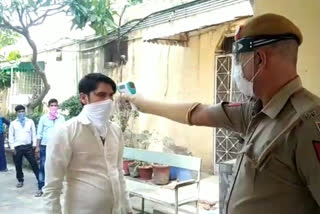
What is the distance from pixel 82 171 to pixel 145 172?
308 cm

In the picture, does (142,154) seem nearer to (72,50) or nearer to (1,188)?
(1,188)

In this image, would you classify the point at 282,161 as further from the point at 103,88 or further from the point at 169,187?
the point at 169,187

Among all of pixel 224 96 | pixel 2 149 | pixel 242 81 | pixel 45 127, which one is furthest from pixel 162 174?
pixel 2 149

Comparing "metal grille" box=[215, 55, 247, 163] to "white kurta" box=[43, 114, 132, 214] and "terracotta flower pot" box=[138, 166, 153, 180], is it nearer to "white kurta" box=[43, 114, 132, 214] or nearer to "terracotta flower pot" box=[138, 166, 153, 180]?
"terracotta flower pot" box=[138, 166, 153, 180]

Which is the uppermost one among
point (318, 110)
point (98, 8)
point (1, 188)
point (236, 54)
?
point (98, 8)

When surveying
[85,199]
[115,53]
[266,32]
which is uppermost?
[115,53]

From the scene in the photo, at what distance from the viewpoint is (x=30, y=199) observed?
5727mm

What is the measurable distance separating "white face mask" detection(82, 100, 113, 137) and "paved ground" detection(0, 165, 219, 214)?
A: 2.48 m

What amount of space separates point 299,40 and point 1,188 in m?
6.21

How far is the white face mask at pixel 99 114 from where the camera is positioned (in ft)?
7.24

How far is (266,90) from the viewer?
1.16m

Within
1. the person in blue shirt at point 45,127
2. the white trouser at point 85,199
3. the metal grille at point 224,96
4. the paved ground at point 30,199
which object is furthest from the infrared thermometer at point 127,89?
the person in blue shirt at point 45,127

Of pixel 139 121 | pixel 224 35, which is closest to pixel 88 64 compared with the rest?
pixel 139 121

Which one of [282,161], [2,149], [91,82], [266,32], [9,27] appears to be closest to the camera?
[282,161]
